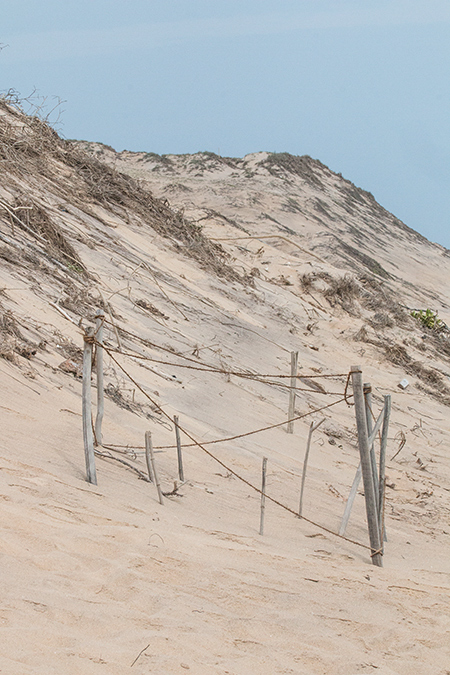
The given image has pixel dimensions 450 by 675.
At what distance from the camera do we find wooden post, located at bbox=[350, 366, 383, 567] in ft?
16.1

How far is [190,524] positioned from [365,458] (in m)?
1.43

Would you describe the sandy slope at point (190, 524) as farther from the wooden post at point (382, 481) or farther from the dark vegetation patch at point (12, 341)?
the wooden post at point (382, 481)

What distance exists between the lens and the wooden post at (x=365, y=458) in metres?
4.91

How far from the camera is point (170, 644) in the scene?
294 centimetres

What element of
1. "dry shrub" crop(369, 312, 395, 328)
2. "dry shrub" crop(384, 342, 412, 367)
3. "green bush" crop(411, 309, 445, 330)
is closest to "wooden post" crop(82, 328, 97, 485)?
"dry shrub" crop(384, 342, 412, 367)

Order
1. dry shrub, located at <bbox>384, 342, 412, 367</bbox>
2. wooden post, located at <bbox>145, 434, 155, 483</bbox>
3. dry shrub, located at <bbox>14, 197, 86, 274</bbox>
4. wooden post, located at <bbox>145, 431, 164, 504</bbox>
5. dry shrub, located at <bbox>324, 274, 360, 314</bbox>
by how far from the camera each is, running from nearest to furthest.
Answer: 1. wooden post, located at <bbox>145, 431, 164, 504</bbox>
2. wooden post, located at <bbox>145, 434, 155, 483</bbox>
3. dry shrub, located at <bbox>14, 197, 86, 274</bbox>
4. dry shrub, located at <bbox>384, 342, 412, 367</bbox>
5. dry shrub, located at <bbox>324, 274, 360, 314</bbox>

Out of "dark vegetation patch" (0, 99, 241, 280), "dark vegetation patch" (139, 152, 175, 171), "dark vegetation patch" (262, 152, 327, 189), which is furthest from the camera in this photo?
"dark vegetation patch" (262, 152, 327, 189)

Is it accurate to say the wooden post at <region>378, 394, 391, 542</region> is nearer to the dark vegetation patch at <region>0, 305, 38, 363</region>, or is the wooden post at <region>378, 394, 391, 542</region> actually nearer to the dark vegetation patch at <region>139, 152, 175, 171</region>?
the dark vegetation patch at <region>0, 305, 38, 363</region>

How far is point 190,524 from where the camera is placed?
183 inches

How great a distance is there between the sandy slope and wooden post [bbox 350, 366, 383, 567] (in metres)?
0.19

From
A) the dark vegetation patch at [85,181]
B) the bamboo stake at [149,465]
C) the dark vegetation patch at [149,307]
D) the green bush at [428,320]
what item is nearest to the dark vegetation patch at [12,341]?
the bamboo stake at [149,465]

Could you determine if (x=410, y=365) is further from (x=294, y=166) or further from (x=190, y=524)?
(x=294, y=166)

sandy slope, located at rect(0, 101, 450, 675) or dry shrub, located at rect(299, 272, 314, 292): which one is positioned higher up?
dry shrub, located at rect(299, 272, 314, 292)

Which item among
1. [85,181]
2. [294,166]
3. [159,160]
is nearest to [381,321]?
[85,181]
